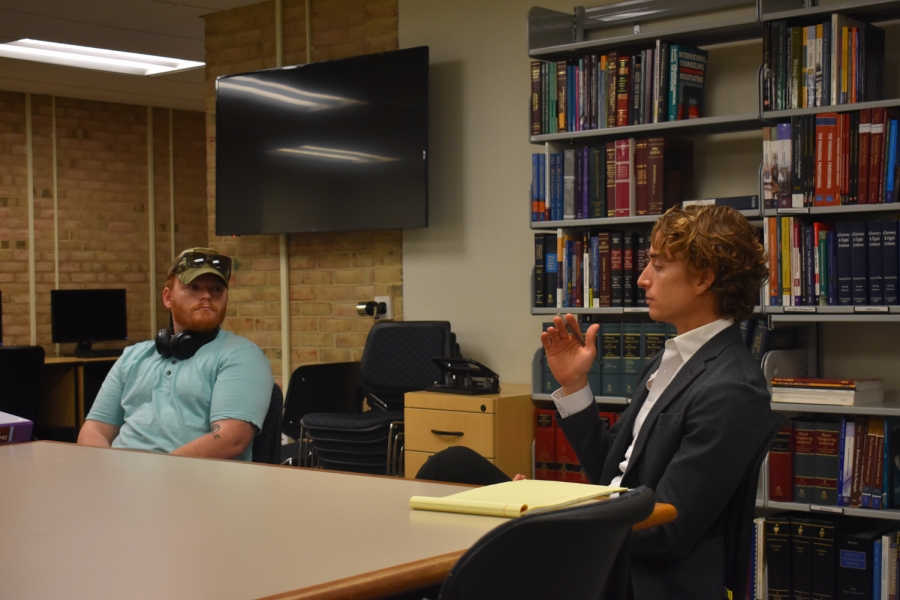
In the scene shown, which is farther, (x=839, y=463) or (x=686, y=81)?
(x=686, y=81)

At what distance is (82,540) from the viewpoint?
1.17 meters

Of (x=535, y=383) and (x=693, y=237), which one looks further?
(x=535, y=383)

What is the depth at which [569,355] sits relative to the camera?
6.56 feet

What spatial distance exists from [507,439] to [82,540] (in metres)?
2.52

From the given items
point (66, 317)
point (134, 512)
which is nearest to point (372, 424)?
point (134, 512)

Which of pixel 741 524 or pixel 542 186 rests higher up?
pixel 542 186

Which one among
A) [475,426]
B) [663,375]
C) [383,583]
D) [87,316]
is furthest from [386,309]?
[383,583]

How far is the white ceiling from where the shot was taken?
4.91 meters

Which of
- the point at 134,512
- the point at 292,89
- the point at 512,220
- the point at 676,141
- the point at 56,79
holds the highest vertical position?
the point at 56,79

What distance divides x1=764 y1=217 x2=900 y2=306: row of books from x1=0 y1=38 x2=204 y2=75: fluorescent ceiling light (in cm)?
440

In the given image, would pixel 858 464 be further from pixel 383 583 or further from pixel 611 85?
pixel 383 583

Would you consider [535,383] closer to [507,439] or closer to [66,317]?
[507,439]

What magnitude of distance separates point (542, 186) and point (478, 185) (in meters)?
0.68

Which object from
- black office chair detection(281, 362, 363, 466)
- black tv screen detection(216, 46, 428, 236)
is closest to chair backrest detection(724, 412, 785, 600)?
black office chair detection(281, 362, 363, 466)
